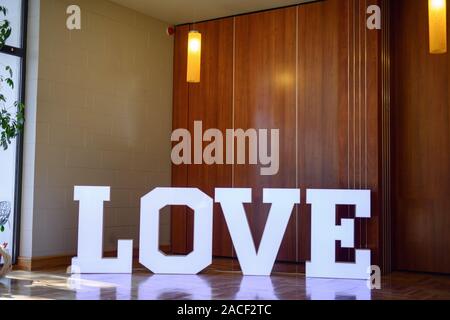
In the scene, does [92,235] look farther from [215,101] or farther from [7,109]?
[215,101]

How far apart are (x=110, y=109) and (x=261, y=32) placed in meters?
1.75

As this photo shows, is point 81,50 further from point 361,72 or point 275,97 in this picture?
point 361,72

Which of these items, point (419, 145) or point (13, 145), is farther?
point (419, 145)

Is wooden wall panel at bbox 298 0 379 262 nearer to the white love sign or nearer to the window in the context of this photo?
the white love sign

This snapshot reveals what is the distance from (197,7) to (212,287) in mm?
3076

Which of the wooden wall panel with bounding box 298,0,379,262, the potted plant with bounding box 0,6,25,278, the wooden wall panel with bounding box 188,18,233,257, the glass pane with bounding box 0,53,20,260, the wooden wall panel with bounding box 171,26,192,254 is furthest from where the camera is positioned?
the wooden wall panel with bounding box 171,26,192,254

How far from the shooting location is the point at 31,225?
5.17m

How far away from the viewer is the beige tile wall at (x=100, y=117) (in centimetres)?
532

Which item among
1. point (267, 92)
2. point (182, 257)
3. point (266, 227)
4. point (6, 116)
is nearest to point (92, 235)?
point (182, 257)

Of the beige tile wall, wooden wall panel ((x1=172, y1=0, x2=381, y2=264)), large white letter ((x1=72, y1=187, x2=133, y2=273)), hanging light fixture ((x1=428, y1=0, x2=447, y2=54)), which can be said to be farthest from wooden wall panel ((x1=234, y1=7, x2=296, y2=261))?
hanging light fixture ((x1=428, y1=0, x2=447, y2=54))

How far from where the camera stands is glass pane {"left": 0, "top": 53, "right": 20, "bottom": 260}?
16.9 ft

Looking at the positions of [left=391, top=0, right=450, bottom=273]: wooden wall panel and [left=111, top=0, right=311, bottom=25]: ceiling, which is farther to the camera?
[left=111, top=0, right=311, bottom=25]: ceiling

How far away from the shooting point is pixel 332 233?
4918 mm
